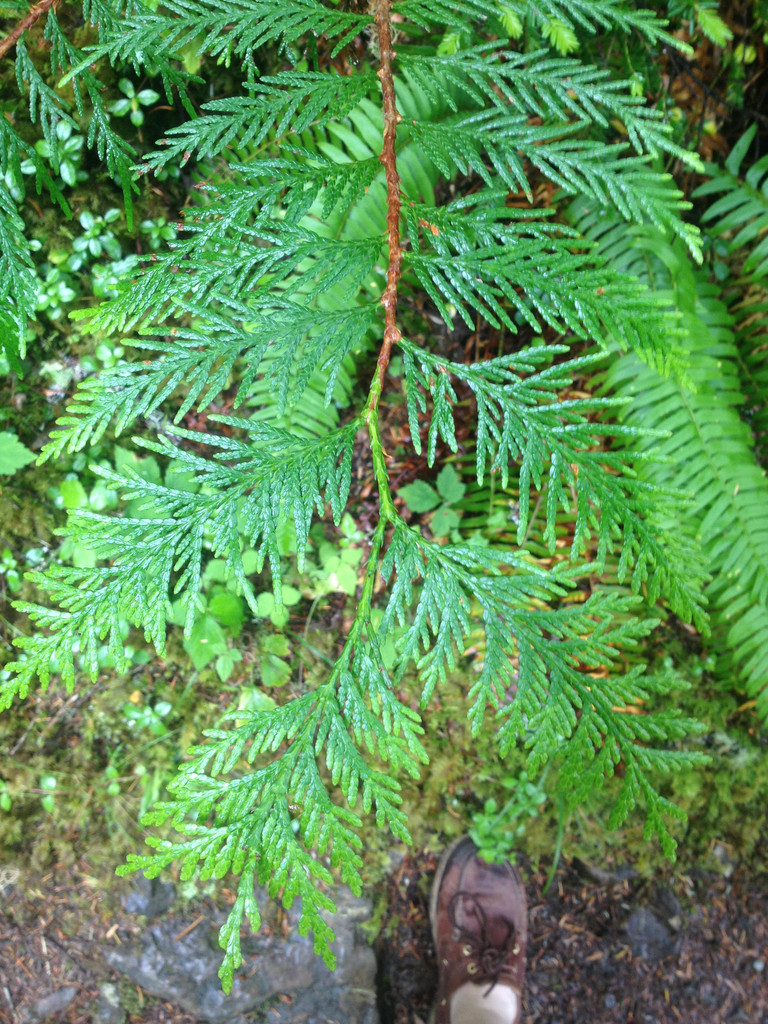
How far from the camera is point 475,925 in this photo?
314cm

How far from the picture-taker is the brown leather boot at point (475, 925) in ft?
10.2

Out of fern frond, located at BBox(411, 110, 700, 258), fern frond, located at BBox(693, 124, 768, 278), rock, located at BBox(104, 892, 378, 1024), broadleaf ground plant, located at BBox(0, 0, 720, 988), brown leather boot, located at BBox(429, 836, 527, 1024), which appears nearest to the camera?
broadleaf ground plant, located at BBox(0, 0, 720, 988)

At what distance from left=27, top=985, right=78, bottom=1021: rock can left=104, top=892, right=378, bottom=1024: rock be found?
27 cm

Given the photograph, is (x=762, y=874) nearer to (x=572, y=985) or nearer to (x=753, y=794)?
(x=753, y=794)

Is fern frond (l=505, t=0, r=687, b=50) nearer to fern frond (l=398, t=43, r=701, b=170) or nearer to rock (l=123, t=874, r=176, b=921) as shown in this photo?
fern frond (l=398, t=43, r=701, b=170)

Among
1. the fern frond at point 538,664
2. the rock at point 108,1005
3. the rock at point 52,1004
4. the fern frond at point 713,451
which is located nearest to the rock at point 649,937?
the fern frond at point 713,451

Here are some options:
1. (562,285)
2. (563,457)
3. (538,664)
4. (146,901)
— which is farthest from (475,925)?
(562,285)

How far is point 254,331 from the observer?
141 centimetres

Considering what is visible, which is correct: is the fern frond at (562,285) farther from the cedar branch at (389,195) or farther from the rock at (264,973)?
the rock at (264,973)

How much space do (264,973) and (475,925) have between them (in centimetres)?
112

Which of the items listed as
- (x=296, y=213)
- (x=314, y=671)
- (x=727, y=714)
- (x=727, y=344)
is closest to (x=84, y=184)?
(x=296, y=213)

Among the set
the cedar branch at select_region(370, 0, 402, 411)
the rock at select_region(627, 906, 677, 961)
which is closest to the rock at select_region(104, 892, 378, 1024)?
the rock at select_region(627, 906, 677, 961)

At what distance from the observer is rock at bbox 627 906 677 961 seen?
10.3 feet

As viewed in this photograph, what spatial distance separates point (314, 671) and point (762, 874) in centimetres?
268
